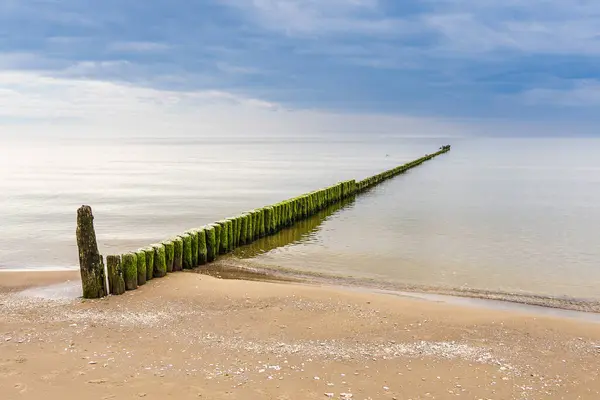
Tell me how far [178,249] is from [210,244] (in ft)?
6.87

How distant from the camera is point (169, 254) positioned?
1300cm

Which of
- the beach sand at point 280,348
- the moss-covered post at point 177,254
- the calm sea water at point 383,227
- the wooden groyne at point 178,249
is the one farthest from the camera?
the calm sea water at point 383,227

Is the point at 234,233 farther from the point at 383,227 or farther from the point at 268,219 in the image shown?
the point at 383,227

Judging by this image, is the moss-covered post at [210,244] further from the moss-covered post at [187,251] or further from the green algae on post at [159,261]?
the green algae on post at [159,261]

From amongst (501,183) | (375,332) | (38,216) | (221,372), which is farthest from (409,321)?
(501,183)

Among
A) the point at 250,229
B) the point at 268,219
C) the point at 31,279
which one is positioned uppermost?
the point at 268,219

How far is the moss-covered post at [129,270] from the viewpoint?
36.7 ft

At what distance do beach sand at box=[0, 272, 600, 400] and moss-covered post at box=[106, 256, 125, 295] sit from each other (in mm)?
314

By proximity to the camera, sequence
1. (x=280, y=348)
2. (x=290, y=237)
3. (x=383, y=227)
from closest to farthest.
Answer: (x=280, y=348)
(x=290, y=237)
(x=383, y=227)

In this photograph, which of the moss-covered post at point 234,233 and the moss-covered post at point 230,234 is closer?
the moss-covered post at point 230,234

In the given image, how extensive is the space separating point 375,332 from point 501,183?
4106 cm

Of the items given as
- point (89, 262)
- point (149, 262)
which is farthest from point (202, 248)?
point (89, 262)

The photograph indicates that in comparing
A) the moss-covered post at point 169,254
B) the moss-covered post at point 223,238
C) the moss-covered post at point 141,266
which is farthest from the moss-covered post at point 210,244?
the moss-covered post at point 141,266

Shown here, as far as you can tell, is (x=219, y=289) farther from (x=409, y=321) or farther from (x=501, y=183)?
(x=501, y=183)
